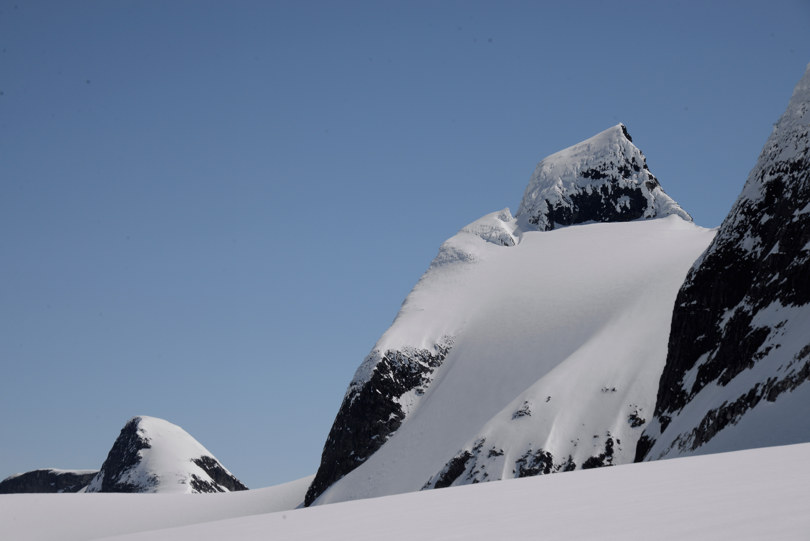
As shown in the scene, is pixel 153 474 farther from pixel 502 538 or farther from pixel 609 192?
pixel 502 538

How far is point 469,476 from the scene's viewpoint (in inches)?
2518

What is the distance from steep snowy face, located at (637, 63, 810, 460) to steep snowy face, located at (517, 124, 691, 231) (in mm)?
69126

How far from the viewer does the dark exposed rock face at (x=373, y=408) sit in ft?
292

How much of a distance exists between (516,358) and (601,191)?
49958 mm

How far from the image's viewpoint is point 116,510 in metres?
90.8

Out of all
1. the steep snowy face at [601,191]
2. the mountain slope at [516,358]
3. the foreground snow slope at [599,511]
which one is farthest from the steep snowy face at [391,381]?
the foreground snow slope at [599,511]

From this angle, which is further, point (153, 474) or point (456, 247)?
point (153, 474)

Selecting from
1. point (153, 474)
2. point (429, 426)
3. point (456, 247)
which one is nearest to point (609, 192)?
point (456, 247)

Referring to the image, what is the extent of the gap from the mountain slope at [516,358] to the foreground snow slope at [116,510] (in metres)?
16.4

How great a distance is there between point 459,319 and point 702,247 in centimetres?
3095

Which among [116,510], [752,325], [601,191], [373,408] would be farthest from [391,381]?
[601,191]

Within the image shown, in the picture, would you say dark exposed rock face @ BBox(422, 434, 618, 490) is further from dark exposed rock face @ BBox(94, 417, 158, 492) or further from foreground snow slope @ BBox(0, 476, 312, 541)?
dark exposed rock face @ BBox(94, 417, 158, 492)

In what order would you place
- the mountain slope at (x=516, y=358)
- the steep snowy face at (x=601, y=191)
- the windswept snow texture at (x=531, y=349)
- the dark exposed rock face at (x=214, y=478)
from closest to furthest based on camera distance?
1. the windswept snow texture at (x=531, y=349)
2. the mountain slope at (x=516, y=358)
3. the steep snowy face at (x=601, y=191)
4. the dark exposed rock face at (x=214, y=478)

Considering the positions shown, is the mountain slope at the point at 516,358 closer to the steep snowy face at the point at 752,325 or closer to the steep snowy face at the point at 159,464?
the steep snowy face at the point at 752,325
